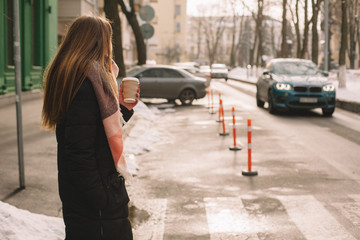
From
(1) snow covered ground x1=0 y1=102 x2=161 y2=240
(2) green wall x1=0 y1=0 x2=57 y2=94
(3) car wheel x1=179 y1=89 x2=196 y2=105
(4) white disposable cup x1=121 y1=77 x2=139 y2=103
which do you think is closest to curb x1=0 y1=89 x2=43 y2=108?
(2) green wall x1=0 y1=0 x2=57 y2=94

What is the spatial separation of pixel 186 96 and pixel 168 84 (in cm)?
84

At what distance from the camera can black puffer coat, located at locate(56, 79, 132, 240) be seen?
110 inches

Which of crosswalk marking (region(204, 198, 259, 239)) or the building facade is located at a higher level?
the building facade

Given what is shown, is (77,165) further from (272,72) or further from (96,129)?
(272,72)

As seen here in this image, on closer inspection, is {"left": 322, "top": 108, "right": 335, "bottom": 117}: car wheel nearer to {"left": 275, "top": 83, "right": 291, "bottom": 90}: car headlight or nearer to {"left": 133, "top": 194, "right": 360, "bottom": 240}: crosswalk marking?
{"left": 275, "top": 83, "right": 291, "bottom": 90}: car headlight

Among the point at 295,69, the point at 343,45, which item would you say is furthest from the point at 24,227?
the point at 343,45

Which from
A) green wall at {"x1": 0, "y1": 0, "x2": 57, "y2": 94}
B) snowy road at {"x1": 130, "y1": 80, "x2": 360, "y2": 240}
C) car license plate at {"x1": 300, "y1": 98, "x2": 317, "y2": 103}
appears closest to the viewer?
snowy road at {"x1": 130, "y1": 80, "x2": 360, "y2": 240}

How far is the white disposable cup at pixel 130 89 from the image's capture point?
3133 millimetres

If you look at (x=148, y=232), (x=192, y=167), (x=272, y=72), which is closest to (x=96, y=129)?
(x=148, y=232)

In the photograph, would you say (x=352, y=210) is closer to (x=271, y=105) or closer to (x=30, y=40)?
(x=271, y=105)

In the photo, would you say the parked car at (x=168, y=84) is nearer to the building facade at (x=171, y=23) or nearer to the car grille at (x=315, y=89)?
the car grille at (x=315, y=89)

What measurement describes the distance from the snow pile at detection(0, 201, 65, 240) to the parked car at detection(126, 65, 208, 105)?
56.5 feet

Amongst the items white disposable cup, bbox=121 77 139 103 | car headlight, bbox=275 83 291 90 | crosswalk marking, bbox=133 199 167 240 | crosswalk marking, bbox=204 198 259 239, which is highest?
white disposable cup, bbox=121 77 139 103

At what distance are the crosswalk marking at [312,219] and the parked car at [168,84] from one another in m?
15.8
